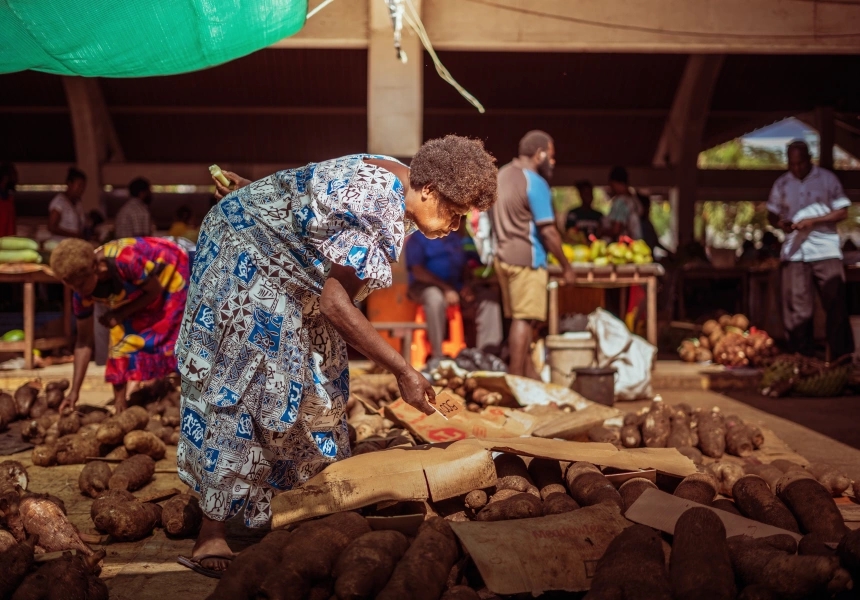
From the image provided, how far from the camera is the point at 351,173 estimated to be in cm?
283

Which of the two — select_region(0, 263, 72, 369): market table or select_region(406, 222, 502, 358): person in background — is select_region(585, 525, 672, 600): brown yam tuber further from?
select_region(0, 263, 72, 369): market table

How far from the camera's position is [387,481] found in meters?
3.07

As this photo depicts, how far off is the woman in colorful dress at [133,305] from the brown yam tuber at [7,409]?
52 cm

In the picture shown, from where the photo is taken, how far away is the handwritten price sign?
2.86 metres

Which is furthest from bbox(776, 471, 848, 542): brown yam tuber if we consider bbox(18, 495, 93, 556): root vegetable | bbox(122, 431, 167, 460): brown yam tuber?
bbox(122, 431, 167, 460): brown yam tuber

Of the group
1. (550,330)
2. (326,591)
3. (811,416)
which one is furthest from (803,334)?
(326,591)

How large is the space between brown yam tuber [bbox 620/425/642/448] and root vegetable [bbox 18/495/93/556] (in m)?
2.86

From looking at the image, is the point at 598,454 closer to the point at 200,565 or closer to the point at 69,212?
the point at 200,565

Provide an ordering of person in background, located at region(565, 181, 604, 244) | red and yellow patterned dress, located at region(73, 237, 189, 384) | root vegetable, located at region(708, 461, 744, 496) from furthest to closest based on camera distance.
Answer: person in background, located at region(565, 181, 604, 244) < red and yellow patterned dress, located at region(73, 237, 189, 384) < root vegetable, located at region(708, 461, 744, 496)

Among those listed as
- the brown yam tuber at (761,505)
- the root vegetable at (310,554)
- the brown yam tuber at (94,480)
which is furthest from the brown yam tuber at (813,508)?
the brown yam tuber at (94,480)

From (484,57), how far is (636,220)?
3639mm

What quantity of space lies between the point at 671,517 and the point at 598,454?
29.4 inches

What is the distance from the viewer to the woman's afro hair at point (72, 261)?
15.9 ft

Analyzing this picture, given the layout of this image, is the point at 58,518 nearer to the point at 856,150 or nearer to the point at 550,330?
the point at 550,330
